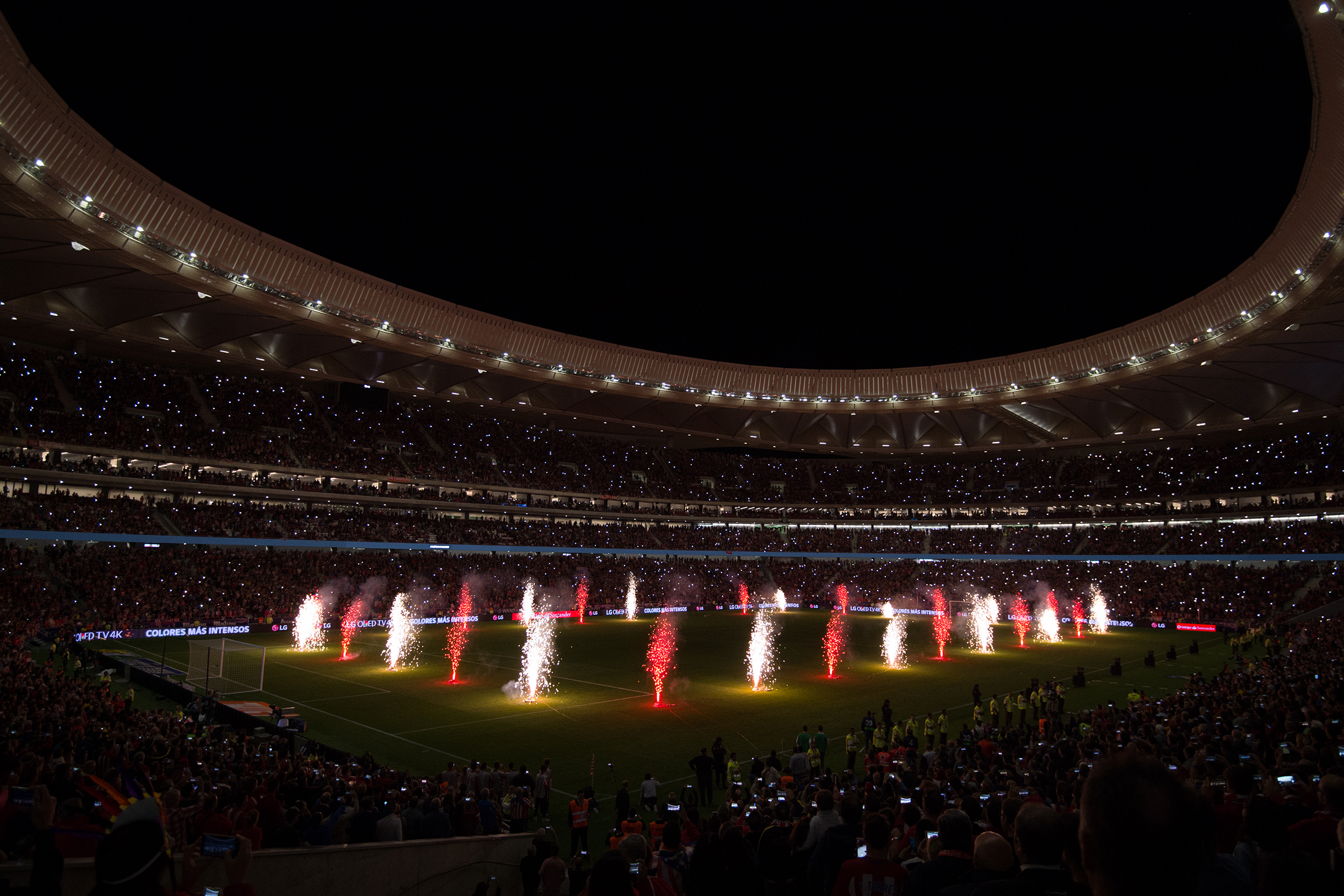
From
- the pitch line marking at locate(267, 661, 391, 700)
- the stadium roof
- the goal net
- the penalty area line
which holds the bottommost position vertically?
the penalty area line

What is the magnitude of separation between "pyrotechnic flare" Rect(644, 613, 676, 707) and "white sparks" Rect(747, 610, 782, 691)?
143 inches

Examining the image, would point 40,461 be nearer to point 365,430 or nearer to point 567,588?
point 365,430

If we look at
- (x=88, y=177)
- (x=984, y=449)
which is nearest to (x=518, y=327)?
(x=88, y=177)

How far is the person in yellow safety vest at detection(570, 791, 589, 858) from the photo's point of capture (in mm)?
13523

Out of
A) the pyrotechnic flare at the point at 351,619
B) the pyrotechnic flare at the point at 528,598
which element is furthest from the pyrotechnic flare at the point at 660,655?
the pyrotechnic flare at the point at 351,619

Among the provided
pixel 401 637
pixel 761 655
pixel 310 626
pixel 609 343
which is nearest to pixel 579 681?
pixel 761 655

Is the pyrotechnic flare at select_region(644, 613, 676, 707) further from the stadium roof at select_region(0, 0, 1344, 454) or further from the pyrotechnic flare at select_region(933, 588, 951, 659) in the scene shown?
the stadium roof at select_region(0, 0, 1344, 454)

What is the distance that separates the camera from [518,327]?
56125 millimetres

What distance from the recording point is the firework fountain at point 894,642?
3662 centimetres

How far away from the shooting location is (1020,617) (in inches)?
2277

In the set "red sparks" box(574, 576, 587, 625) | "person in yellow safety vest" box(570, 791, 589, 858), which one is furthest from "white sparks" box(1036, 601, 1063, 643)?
"person in yellow safety vest" box(570, 791, 589, 858)

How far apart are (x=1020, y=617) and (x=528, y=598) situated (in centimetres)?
3639

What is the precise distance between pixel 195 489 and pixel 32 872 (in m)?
51.4

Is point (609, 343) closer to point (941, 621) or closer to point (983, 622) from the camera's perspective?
point (941, 621)
